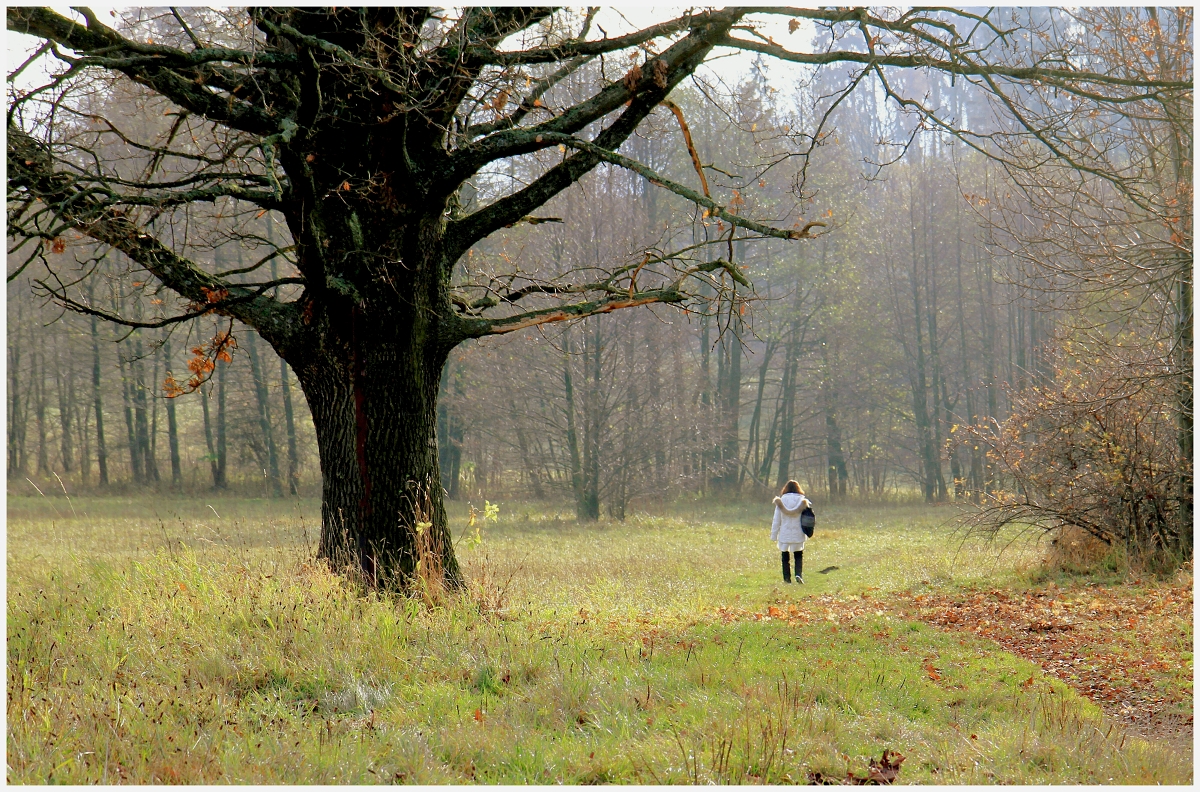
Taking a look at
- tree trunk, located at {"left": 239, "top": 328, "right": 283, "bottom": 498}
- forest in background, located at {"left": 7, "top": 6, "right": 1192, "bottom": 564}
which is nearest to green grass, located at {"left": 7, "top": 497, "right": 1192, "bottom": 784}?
forest in background, located at {"left": 7, "top": 6, "right": 1192, "bottom": 564}

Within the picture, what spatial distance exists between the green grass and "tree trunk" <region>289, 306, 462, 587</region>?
1.50ft

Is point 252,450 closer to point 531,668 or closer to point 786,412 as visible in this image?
point 786,412

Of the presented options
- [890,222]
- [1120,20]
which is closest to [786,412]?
[890,222]

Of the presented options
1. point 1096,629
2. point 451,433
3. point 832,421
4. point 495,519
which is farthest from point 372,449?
point 832,421

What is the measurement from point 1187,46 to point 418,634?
33.6 ft

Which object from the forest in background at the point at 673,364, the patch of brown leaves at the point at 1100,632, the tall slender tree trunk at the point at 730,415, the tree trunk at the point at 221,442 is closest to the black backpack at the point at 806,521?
the patch of brown leaves at the point at 1100,632

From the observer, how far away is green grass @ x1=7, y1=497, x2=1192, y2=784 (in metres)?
4.05

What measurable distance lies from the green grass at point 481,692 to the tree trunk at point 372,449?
0.46m

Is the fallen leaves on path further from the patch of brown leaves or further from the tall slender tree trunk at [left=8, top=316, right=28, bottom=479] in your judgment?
the tall slender tree trunk at [left=8, top=316, right=28, bottom=479]

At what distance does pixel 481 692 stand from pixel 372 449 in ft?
9.07

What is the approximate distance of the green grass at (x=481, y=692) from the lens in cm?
405

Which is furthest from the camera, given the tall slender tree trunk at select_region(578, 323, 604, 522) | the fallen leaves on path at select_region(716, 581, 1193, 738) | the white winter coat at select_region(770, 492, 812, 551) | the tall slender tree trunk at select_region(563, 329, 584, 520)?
the tall slender tree trunk at select_region(563, 329, 584, 520)

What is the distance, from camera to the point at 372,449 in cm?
720

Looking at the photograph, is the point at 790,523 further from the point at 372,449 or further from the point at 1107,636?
the point at 372,449
